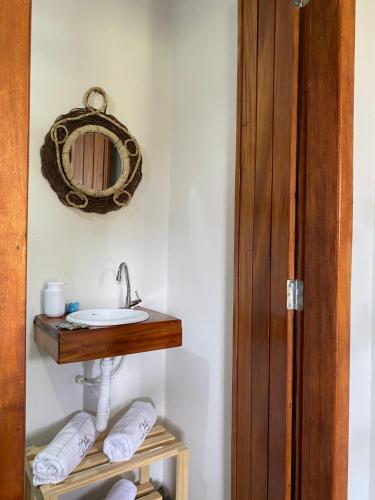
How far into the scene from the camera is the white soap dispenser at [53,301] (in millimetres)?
1581

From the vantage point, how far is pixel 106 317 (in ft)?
5.47

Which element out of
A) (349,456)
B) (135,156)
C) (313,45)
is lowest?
(349,456)

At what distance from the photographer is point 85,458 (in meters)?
1.48

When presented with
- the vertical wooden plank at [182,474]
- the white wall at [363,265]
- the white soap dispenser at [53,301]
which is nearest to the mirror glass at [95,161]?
the white soap dispenser at [53,301]

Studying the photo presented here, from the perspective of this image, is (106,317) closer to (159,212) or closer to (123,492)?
(159,212)

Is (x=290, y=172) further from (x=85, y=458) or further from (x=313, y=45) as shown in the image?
(x=85, y=458)

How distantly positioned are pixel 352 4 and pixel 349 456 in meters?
1.26

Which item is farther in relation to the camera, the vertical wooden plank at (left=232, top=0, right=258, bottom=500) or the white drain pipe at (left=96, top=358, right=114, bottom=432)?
the white drain pipe at (left=96, top=358, right=114, bottom=432)

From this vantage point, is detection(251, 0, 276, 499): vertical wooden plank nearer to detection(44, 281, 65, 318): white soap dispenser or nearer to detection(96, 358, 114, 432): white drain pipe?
detection(96, 358, 114, 432): white drain pipe

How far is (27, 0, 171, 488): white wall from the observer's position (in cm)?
164

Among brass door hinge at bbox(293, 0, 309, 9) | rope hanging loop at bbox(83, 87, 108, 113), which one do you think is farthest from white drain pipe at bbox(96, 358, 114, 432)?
brass door hinge at bbox(293, 0, 309, 9)

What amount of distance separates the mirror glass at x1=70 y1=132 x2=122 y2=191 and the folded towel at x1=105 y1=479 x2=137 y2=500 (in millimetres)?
1389

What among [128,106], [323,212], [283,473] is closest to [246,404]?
[283,473]

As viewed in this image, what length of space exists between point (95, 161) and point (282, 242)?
108 centimetres
